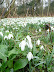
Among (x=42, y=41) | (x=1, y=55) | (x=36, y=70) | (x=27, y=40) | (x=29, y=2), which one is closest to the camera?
(x=1, y=55)

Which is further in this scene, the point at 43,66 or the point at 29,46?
the point at 43,66

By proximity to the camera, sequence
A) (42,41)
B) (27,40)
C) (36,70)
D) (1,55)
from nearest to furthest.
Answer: (1,55), (27,40), (36,70), (42,41)

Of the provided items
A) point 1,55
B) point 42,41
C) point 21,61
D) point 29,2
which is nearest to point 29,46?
point 21,61

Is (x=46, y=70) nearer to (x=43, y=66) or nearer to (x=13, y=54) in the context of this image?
(x=43, y=66)

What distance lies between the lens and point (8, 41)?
1598 millimetres

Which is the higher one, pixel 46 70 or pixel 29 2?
pixel 29 2

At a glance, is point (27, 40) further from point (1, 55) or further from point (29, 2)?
point (29, 2)

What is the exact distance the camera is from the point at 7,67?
112 cm

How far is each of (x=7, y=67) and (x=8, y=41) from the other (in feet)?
1.91

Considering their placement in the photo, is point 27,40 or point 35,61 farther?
point 35,61

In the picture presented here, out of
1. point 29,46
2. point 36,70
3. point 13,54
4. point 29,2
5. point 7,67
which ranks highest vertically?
point 29,2

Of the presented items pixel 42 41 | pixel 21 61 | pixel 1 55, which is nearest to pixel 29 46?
pixel 21 61

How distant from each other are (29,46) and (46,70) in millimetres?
452

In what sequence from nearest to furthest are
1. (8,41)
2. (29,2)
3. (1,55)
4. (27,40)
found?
1. (1,55)
2. (27,40)
3. (8,41)
4. (29,2)
